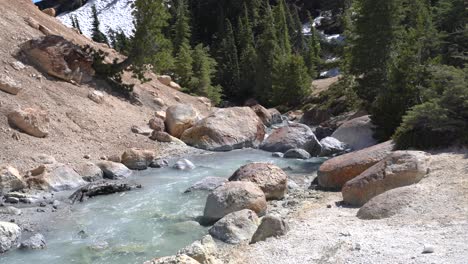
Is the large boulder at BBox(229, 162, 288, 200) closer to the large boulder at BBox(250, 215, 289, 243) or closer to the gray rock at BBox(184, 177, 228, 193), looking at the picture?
the gray rock at BBox(184, 177, 228, 193)

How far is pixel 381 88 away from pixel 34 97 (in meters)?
17.7

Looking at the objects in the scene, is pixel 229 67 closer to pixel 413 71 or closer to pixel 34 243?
pixel 413 71

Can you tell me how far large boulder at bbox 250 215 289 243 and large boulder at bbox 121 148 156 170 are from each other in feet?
33.2

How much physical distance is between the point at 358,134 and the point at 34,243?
16.1 m

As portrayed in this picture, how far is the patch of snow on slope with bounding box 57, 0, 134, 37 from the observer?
118744 mm

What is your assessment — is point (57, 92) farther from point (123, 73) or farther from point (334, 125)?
point (334, 125)

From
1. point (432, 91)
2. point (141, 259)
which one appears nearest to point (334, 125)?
point (432, 91)

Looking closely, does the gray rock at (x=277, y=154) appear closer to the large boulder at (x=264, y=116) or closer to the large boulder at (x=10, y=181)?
the large boulder at (x=10, y=181)

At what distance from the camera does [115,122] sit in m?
23.7

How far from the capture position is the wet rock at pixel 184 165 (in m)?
20.0

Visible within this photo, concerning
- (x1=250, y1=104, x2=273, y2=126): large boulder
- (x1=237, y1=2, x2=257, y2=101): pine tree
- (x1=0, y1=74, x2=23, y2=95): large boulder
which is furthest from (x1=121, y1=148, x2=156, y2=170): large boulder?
(x1=237, y1=2, x2=257, y2=101): pine tree

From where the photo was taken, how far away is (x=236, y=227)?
11367 millimetres

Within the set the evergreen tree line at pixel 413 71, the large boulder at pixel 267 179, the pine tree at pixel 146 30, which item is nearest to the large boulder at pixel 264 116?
the evergreen tree line at pixel 413 71

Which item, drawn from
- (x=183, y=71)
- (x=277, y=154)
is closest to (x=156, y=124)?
(x=277, y=154)
